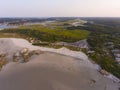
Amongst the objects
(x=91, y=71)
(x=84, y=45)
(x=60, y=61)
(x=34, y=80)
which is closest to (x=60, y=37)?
(x=84, y=45)

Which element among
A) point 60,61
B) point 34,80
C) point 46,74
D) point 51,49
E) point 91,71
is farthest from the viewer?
point 51,49

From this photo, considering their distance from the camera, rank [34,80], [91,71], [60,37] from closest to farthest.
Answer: [34,80], [91,71], [60,37]

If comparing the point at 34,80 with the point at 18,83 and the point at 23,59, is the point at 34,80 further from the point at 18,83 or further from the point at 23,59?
the point at 23,59

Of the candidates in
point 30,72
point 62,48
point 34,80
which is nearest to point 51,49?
point 62,48

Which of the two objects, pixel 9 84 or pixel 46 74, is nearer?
pixel 9 84

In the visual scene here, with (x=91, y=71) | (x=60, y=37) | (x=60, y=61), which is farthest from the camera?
(x=60, y=37)

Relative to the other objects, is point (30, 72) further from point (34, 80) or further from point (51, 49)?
point (51, 49)
